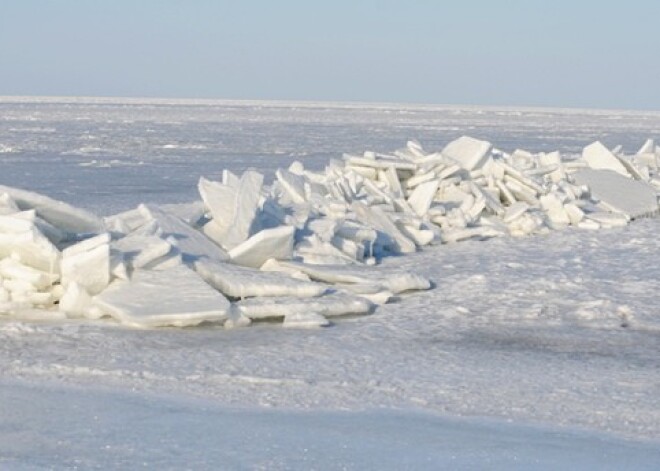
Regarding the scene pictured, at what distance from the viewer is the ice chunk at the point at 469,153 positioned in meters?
12.3

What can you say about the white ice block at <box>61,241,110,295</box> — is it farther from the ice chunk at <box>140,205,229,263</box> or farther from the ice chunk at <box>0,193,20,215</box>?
the ice chunk at <box>140,205,229,263</box>

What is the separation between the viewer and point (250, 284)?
6.73 meters

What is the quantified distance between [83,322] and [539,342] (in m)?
2.47

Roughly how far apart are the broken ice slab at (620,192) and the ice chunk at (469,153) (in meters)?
1.56

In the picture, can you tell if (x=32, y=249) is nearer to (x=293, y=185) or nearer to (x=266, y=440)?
(x=266, y=440)

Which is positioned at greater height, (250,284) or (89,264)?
(89,264)

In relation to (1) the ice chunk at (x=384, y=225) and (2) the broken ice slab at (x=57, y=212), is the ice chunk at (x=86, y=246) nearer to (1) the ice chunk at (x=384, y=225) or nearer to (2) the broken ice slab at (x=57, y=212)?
(2) the broken ice slab at (x=57, y=212)

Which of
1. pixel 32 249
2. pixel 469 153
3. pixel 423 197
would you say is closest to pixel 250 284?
pixel 32 249

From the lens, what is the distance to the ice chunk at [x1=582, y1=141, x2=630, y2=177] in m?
14.8

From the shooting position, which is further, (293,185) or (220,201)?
(293,185)

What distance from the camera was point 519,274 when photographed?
8.21m

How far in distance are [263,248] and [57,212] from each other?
4.39ft

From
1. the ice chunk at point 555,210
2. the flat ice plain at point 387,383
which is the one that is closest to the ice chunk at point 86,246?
the flat ice plain at point 387,383

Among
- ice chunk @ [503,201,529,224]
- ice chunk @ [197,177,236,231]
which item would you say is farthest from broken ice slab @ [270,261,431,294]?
ice chunk @ [503,201,529,224]
